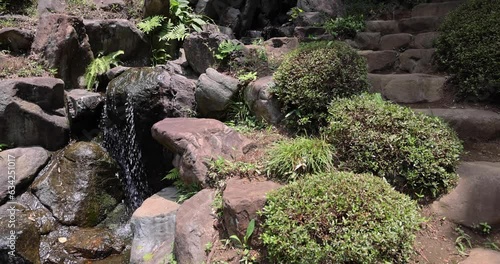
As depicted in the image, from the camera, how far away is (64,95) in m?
7.50

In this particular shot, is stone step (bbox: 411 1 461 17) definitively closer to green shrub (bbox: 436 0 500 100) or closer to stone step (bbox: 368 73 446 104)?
green shrub (bbox: 436 0 500 100)

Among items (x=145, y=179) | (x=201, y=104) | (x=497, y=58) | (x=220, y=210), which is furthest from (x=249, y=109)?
(x=497, y=58)

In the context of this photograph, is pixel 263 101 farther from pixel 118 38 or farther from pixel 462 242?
pixel 118 38

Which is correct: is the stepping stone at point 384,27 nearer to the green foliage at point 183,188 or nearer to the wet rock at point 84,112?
the green foliage at point 183,188

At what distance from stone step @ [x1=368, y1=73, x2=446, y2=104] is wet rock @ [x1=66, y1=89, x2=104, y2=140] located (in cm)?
568

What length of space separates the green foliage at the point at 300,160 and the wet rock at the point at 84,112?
4.87m

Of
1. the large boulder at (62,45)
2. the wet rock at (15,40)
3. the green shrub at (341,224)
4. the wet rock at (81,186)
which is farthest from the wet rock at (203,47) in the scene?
the green shrub at (341,224)

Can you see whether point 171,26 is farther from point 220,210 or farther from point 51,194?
point 220,210

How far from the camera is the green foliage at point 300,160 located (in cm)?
408

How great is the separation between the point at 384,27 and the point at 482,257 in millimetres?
6011

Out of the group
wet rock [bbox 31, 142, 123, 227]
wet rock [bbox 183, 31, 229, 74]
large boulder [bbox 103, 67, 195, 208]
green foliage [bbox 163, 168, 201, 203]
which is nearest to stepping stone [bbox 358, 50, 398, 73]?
wet rock [bbox 183, 31, 229, 74]

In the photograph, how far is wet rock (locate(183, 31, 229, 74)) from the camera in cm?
703

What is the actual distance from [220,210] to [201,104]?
266 centimetres

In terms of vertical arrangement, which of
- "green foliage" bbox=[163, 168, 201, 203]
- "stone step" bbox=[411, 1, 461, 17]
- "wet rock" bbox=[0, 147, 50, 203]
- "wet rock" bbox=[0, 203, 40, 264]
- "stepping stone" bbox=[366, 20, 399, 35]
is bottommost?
"wet rock" bbox=[0, 203, 40, 264]
